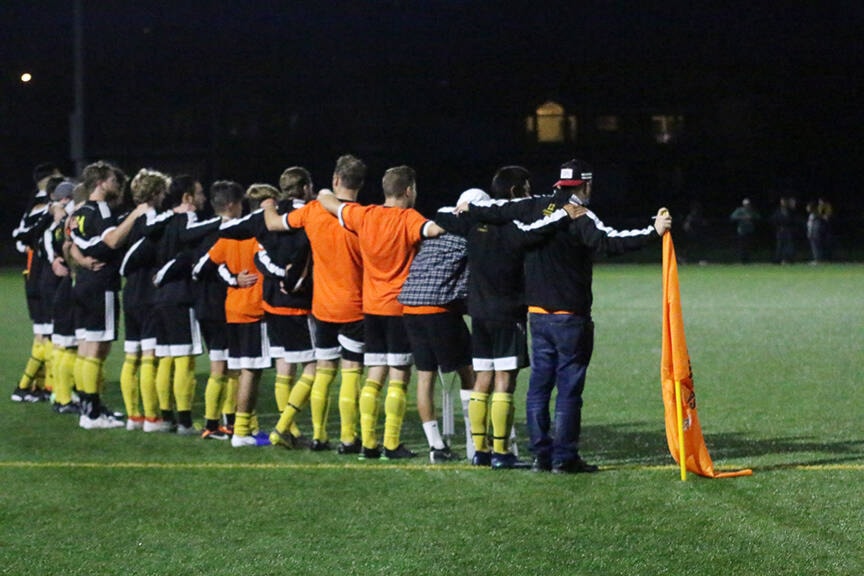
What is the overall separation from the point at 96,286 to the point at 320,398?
100.0 inches

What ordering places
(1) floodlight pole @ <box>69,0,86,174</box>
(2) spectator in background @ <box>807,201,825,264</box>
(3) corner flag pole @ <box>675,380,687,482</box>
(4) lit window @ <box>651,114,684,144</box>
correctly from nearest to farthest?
(3) corner flag pole @ <box>675,380,687,482</box>, (1) floodlight pole @ <box>69,0,86,174</box>, (2) spectator in background @ <box>807,201,825,264</box>, (4) lit window @ <box>651,114,684,144</box>

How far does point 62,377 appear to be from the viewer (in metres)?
12.6

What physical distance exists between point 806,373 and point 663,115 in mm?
43999

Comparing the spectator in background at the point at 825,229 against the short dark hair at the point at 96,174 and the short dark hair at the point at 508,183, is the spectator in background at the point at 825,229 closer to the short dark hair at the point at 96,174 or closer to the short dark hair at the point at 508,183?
the short dark hair at the point at 96,174

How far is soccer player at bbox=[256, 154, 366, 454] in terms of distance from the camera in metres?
9.90

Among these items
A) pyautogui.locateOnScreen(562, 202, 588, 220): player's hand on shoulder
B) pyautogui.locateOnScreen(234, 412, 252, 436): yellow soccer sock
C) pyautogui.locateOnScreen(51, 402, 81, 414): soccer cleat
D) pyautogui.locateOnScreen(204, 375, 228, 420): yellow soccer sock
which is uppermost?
pyautogui.locateOnScreen(562, 202, 588, 220): player's hand on shoulder

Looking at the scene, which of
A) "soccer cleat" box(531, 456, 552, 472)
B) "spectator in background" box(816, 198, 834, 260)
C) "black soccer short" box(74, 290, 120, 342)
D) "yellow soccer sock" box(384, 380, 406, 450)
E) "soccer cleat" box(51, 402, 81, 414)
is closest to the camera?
"soccer cleat" box(531, 456, 552, 472)

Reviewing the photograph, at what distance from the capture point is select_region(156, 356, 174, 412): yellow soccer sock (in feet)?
36.7

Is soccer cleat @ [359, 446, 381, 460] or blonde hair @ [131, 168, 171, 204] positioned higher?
blonde hair @ [131, 168, 171, 204]

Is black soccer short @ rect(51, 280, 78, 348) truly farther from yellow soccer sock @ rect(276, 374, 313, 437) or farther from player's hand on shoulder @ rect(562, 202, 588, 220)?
player's hand on shoulder @ rect(562, 202, 588, 220)

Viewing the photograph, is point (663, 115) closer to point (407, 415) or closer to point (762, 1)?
point (762, 1)

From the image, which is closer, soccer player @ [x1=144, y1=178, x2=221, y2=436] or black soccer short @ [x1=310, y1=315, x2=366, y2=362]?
black soccer short @ [x1=310, y1=315, x2=366, y2=362]

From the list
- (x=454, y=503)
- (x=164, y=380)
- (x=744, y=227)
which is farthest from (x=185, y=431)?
(x=744, y=227)

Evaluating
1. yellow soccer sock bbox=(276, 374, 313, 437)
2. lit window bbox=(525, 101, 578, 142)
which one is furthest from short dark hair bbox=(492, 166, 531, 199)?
lit window bbox=(525, 101, 578, 142)
